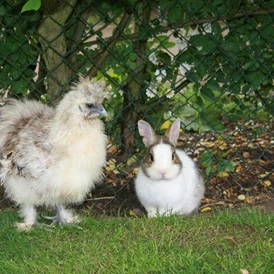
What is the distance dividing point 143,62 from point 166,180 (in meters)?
1.14

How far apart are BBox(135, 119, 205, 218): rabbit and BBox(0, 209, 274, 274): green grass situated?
12.0 inches

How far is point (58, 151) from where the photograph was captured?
452cm

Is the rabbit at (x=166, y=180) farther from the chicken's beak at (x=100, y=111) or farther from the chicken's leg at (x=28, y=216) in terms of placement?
the chicken's leg at (x=28, y=216)

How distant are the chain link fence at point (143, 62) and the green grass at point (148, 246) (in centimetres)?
94

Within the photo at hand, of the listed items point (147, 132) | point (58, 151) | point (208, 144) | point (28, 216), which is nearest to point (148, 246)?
point (58, 151)

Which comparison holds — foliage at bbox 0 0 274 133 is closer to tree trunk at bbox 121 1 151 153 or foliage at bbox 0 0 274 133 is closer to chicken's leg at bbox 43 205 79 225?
tree trunk at bbox 121 1 151 153

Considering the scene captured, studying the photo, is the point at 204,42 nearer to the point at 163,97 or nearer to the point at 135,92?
the point at 163,97

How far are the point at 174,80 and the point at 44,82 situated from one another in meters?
1.10

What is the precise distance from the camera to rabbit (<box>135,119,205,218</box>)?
5062mm

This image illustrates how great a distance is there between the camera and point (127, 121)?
601 cm

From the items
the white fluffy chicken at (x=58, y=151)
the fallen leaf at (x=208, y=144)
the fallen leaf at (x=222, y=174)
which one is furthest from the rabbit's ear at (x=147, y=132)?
the fallen leaf at (x=208, y=144)

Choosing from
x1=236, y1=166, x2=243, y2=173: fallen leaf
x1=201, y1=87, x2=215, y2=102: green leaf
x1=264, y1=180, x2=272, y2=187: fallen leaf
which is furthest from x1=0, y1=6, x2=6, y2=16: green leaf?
x1=264, y1=180, x2=272, y2=187: fallen leaf

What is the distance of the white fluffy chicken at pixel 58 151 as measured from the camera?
14.8 feet

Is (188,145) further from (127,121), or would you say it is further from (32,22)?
(32,22)
